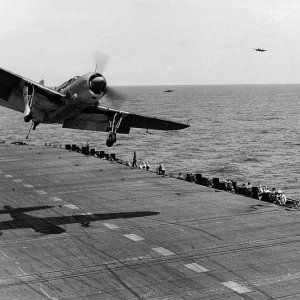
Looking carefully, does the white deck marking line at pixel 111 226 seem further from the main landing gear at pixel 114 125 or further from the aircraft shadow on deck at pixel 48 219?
the main landing gear at pixel 114 125

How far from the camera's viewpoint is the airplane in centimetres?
2922

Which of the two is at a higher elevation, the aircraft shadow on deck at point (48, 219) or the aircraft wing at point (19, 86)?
the aircraft wing at point (19, 86)

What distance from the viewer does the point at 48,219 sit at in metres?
33.8

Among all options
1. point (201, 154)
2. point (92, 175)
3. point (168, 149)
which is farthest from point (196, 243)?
point (168, 149)

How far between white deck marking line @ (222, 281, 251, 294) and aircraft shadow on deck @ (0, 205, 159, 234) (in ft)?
41.0

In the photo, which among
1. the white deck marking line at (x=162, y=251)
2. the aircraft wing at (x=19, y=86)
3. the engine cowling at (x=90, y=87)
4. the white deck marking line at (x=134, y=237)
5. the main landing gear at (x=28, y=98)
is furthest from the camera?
the aircraft wing at (x=19, y=86)

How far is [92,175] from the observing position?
51.9m

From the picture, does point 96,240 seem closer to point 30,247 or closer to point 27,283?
point 30,247

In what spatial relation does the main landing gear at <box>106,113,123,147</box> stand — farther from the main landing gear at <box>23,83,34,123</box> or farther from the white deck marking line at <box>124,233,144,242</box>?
the white deck marking line at <box>124,233,144,242</box>

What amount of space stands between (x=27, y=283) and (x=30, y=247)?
17.7 feet

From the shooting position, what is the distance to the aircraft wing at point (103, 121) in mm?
34312

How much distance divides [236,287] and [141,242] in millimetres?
8060

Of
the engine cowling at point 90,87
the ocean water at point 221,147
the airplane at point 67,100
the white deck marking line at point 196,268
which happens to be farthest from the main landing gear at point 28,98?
the ocean water at point 221,147

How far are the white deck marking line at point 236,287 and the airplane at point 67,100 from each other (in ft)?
41.6
